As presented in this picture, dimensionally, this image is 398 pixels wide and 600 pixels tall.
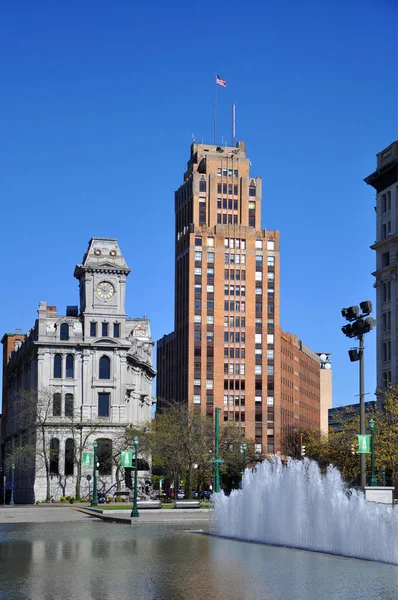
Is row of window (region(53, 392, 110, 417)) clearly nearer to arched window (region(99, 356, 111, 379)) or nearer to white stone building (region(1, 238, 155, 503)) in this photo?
white stone building (region(1, 238, 155, 503))

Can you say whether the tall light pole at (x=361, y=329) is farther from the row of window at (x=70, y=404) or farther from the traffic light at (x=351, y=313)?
the row of window at (x=70, y=404)

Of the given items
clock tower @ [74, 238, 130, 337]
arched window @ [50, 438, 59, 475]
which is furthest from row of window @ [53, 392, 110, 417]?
clock tower @ [74, 238, 130, 337]

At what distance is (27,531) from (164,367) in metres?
136

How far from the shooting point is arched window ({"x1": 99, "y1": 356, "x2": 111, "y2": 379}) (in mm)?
117125

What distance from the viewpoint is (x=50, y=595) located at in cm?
2134

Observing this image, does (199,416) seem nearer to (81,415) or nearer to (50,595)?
(81,415)

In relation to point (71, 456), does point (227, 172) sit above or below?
above

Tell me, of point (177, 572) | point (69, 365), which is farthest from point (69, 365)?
point (177, 572)

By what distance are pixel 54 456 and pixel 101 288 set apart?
64.3 feet

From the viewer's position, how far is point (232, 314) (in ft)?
522

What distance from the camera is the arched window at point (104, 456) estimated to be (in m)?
113

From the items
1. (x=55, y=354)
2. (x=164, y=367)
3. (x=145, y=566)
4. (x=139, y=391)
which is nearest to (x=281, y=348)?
(x=164, y=367)

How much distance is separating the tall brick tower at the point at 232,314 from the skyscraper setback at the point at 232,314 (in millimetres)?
153

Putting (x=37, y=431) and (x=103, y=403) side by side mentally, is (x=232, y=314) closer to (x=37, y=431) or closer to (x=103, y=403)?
(x=103, y=403)
